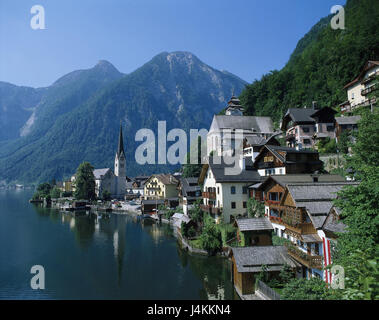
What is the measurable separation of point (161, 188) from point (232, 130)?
32.1m

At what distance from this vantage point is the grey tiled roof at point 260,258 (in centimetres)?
2168

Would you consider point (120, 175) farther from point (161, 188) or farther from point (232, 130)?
point (232, 130)

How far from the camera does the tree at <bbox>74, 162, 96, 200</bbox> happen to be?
104m

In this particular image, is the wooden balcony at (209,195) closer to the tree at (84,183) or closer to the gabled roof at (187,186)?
the gabled roof at (187,186)

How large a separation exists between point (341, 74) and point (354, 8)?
37.1 m

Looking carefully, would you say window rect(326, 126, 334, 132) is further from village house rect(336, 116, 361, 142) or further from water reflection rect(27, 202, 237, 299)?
water reflection rect(27, 202, 237, 299)

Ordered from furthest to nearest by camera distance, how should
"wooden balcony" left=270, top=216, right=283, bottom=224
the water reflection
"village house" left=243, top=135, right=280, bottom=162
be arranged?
"village house" left=243, top=135, right=280, bottom=162 → "wooden balcony" left=270, top=216, right=283, bottom=224 → the water reflection

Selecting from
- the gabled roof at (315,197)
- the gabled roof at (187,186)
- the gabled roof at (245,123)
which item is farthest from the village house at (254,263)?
the gabled roof at (245,123)

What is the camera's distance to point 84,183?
104125mm

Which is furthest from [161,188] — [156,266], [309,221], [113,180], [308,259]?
[308,259]

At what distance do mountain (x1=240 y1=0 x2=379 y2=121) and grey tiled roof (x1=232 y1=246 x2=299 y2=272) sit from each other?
52071mm

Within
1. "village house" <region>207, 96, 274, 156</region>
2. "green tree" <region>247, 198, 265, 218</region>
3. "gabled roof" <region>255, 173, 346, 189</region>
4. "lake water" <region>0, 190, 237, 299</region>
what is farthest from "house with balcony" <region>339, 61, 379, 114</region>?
"lake water" <region>0, 190, 237, 299</region>
